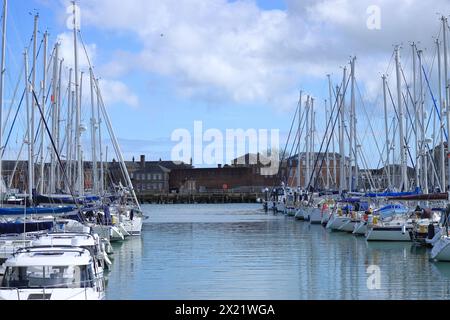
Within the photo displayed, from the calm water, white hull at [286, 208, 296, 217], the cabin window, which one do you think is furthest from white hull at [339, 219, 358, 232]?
the cabin window

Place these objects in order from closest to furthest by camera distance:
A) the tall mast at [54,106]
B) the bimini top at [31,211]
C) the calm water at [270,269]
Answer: the calm water at [270,269] → the bimini top at [31,211] → the tall mast at [54,106]

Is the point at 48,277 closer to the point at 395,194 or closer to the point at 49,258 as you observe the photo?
the point at 49,258

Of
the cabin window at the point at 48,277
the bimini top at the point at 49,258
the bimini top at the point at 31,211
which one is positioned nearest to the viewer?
the cabin window at the point at 48,277

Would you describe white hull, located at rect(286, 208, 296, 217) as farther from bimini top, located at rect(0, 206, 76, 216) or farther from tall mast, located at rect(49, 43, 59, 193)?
bimini top, located at rect(0, 206, 76, 216)

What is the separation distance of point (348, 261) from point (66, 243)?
18.0 m

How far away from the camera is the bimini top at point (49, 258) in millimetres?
22859

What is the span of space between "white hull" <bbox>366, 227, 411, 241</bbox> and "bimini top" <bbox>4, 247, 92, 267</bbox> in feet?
102

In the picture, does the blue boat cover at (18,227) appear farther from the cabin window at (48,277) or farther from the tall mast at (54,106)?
the tall mast at (54,106)

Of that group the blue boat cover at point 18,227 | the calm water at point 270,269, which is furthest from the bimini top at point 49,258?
the blue boat cover at point 18,227

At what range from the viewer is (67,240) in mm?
30828

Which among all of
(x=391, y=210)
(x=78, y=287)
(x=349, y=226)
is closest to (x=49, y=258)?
(x=78, y=287)

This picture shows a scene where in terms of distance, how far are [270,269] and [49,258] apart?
17.5 m

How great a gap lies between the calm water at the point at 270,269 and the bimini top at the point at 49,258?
573 cm
